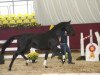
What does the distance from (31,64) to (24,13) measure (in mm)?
9301

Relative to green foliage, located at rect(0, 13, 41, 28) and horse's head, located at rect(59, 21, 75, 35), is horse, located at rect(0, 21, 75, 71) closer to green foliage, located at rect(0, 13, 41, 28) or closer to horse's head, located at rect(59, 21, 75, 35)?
horse's head, located at rect(59, 21, 75, 35)

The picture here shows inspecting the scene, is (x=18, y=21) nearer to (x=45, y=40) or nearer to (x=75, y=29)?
(x=75, y=29)

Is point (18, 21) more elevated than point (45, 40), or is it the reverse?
point (18, 21)

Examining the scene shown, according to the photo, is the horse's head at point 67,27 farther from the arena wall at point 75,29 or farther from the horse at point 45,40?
the arena wall at point 75,29

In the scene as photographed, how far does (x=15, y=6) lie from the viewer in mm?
22203

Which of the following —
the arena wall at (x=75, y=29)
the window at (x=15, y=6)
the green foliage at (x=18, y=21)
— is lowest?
the arena wall at (x=75, y=29)

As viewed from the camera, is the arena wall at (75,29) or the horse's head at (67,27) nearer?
the horse's head at (67,27)

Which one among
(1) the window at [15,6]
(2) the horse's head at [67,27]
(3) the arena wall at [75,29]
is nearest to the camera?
(2) the horse's head at [67,27]

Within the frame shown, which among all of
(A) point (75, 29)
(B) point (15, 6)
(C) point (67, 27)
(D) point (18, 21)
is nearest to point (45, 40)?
(C) point (67, 27)

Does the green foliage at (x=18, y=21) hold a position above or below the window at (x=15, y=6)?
below

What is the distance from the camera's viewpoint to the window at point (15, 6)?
2202cm

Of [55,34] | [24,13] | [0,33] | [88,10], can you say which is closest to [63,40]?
[55,34]

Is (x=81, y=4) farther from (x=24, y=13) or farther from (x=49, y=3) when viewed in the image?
(x=24, y=13)

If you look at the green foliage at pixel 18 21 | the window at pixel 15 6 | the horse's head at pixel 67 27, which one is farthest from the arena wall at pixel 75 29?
the horse's head at pixel 67 27
